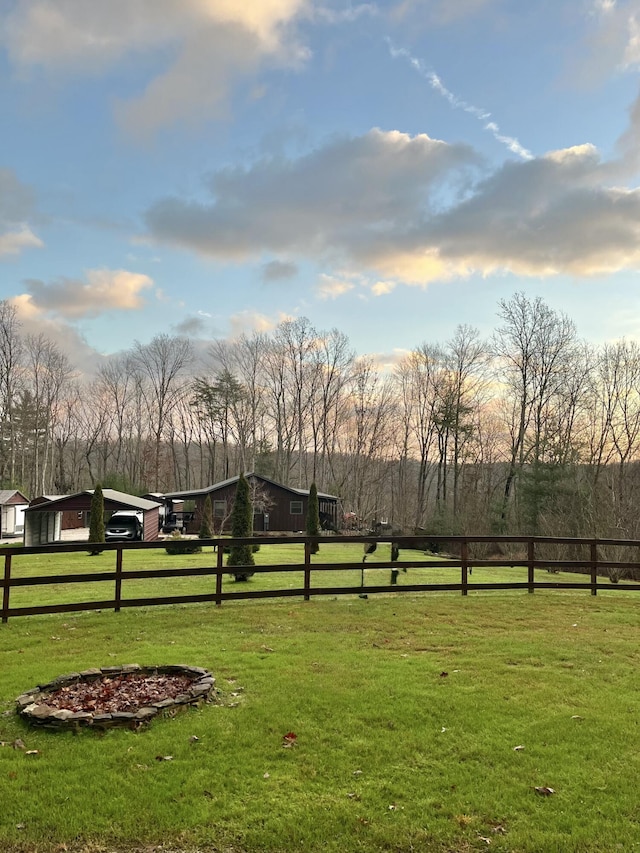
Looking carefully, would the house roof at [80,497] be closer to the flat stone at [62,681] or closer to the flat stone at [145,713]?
the flat stone at [62,681]

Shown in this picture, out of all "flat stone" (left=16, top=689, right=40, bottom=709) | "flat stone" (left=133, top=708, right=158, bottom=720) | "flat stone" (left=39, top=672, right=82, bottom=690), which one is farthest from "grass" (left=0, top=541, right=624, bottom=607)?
"flat stone" (left=16, top=689, right=40, bottom=709)

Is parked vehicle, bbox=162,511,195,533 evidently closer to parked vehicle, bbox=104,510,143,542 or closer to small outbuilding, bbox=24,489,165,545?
small outbuilding, bbox=24,489,165,545

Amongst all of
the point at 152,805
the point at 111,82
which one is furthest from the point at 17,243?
the point at 152,805

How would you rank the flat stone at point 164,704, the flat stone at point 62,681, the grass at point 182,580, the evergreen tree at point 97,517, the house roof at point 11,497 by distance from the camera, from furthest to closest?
the house roof at point 11,497 < the evergreen tree at point 97,517 < the grass at point 182,580 < the flat stone at point 62,681 < the flat stone at point 164,704

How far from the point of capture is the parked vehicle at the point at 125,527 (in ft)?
92.7

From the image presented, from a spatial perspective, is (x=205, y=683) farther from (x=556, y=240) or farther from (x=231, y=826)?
(x=556, y=240)

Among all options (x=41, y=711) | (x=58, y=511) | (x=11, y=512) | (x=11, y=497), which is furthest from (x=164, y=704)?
(x=11, y=512)

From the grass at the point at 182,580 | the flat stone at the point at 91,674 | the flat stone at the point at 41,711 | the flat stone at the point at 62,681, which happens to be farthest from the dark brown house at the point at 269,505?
the flat stone at the point at 41,711

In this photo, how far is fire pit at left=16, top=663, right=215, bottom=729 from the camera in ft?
14.5

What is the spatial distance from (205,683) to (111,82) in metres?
12.1

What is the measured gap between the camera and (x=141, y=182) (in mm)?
15547

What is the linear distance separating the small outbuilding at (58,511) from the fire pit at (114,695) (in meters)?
23.8

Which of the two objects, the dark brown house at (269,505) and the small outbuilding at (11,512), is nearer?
the small outbuilding at (11,512)

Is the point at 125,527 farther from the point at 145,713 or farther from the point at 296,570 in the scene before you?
the point at 145,713
